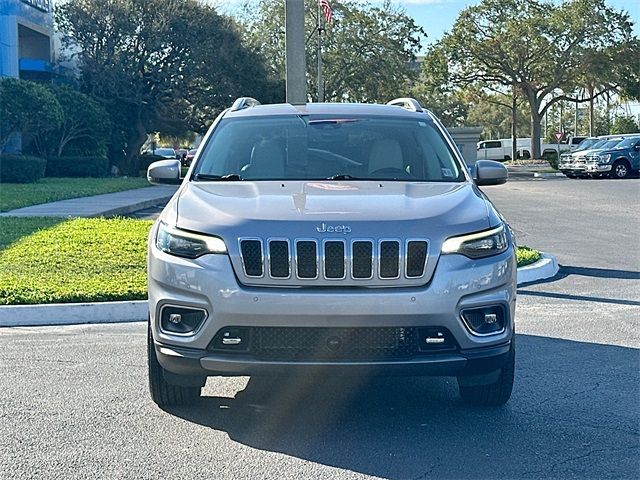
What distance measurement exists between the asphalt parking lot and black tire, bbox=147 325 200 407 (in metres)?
0.06

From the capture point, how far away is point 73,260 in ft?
34.8

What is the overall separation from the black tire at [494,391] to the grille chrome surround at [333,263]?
0.93 meters

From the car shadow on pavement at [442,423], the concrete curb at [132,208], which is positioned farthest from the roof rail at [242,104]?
the concrete curb at [132,208]

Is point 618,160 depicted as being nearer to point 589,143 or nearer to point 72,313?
point 589,143

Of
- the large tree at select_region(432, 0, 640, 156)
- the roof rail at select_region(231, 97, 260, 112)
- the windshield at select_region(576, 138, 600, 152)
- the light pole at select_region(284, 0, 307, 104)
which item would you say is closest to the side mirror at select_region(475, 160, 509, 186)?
the roof rail at select_region(231, 97, 260, 112)

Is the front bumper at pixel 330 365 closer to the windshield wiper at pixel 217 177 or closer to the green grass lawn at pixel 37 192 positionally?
the windshield wiper at pixel 217 177

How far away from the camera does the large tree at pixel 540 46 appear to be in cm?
4759

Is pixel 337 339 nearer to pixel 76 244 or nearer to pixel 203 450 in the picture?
pixel 203 450

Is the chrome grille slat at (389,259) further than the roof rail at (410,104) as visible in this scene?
No

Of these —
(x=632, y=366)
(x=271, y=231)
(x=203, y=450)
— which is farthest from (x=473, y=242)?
(x=632, y=366)

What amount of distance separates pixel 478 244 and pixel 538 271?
5.75 meters

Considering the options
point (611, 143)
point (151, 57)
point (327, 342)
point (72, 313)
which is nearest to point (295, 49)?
point (72, 313)

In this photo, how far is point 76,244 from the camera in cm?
1183

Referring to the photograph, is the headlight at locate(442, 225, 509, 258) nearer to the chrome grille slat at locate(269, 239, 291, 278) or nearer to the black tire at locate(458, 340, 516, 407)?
the black tire at locate(458, 340, 516, 407)
